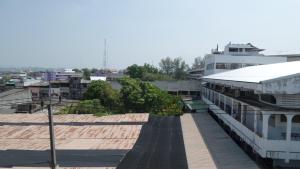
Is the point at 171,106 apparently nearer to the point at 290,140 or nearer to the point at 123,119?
the point at 123,119

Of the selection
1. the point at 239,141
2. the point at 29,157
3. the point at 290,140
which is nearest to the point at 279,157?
the point at 290,140

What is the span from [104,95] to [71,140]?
2460 cm

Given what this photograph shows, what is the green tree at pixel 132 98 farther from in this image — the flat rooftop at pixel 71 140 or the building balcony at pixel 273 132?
the building balcony at pixel 273 132

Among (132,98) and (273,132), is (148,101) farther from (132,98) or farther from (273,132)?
(273,132)

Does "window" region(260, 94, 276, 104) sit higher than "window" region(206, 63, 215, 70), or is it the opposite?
"window" region(206, 63, 215, 70)

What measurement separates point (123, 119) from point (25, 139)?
395 inches

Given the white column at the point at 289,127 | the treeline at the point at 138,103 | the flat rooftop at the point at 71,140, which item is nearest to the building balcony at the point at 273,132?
the white column at the point at 289,127

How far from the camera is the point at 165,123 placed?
33219 mm

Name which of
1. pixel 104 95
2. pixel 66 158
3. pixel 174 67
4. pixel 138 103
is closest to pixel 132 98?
pixel 138 103

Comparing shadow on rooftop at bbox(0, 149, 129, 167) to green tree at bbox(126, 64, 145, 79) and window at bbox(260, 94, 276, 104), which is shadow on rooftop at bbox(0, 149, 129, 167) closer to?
window at bbox(260, 94, 276, 104)

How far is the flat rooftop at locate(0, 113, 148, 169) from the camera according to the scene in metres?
20.4

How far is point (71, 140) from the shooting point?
25734 millimetres

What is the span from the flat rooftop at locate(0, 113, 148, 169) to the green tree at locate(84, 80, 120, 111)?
11.7 metres

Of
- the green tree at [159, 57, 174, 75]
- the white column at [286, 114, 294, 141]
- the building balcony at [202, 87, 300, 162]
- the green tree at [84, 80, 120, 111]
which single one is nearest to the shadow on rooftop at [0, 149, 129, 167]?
the building balcony at [202, 87, 300, 162]
